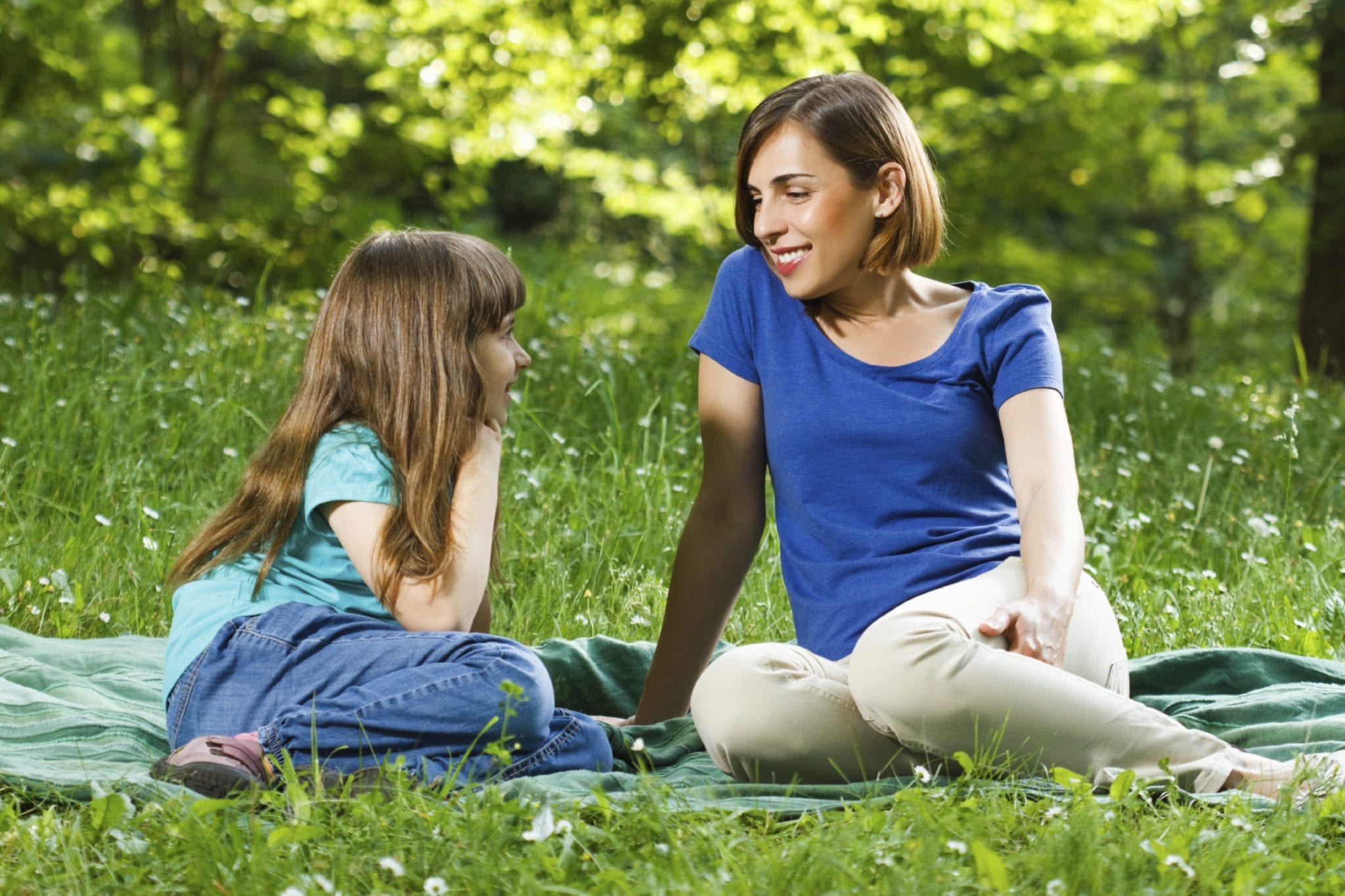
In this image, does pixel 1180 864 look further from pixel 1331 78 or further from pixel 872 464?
pixel 1331 78

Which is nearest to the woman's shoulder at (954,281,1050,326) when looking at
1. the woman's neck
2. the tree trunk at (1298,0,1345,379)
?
the woman's neck

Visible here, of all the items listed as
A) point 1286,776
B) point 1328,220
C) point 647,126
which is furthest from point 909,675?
point 647,126

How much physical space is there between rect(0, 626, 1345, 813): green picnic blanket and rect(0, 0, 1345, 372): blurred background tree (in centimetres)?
257

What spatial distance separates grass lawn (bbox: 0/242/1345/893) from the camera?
167 cm

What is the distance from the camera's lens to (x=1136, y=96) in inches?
398

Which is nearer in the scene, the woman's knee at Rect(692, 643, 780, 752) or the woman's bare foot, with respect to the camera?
the woman's bare foot

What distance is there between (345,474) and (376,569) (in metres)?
0.18

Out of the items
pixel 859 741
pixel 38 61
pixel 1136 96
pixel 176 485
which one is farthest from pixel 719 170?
pixel 859 741

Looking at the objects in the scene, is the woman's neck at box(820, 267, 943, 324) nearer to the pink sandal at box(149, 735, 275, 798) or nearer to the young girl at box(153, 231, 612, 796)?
the young girl at box(153, 231, 612, 796)

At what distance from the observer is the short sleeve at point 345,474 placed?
2217 millimetres

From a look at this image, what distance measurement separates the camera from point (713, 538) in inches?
103

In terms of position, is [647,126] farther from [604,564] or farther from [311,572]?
[311,572]

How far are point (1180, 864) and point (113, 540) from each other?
108 inches

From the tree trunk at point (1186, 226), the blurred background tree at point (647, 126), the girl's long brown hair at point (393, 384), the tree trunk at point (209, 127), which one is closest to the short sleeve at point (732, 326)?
the girl's long brown hair at point (393, 384)
